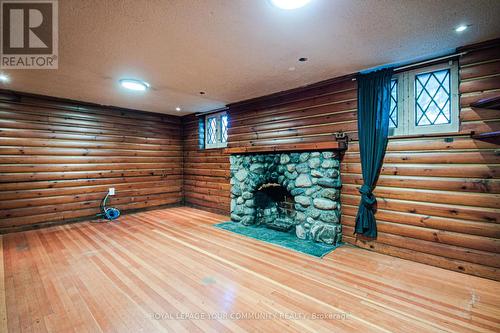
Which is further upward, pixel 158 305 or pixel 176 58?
pixel 176 58

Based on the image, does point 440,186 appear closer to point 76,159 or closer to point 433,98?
point 433,98

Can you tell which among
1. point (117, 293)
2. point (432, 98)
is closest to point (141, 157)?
point (117, 293)

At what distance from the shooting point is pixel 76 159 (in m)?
4.76

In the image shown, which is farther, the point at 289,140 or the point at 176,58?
the point at 289,140

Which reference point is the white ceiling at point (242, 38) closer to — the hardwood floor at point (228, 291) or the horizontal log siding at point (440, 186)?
the horizontal log siding at point (440, 186)

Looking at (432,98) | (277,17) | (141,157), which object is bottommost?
(141,157)

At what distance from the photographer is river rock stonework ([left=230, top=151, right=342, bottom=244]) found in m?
3.41

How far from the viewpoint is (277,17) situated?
6.63 ft

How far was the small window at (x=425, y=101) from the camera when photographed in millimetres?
2695

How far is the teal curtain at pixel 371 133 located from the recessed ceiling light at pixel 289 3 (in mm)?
1846

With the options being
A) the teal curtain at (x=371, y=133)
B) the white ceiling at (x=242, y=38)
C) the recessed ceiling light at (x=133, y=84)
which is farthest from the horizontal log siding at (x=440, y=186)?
the recessed ceiling light at (x=133, y=84)

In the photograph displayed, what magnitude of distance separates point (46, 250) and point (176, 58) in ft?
10.8

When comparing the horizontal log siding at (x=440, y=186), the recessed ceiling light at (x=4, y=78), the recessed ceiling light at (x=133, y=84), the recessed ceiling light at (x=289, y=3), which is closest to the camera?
the recessed ceiling light at (x=289, y=3)

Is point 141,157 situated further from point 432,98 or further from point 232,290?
point 432,98
